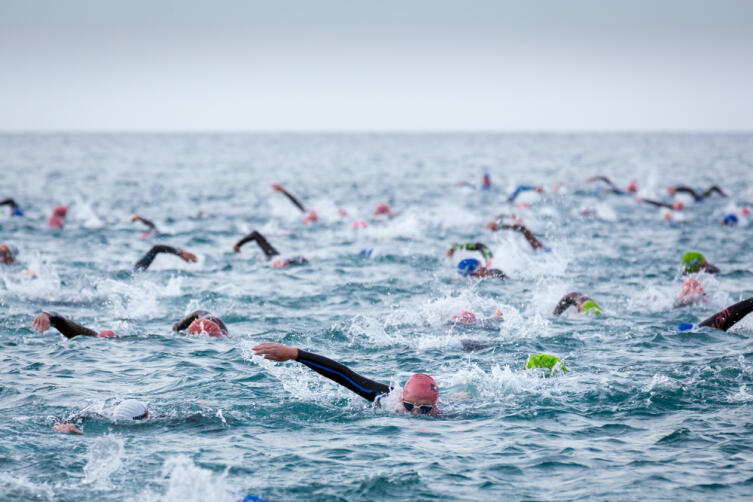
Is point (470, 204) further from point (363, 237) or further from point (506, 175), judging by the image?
point (506, 175)

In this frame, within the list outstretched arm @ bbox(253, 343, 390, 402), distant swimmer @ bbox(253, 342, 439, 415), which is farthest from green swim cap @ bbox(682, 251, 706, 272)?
outstretched arm @ bbox(253, 343, 390, 402)

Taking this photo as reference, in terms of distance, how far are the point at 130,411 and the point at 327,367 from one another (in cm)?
235

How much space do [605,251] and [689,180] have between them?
1294 inches

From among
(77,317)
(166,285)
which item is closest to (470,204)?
(166,285)

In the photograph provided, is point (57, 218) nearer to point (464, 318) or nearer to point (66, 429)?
point (464, 318)

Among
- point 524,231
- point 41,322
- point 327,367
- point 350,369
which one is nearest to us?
point 327,367

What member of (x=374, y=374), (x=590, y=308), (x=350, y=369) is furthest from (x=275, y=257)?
(x=350, y=369)

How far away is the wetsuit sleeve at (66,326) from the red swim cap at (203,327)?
5.10 ft

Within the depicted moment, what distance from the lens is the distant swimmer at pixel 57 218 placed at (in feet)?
81.7

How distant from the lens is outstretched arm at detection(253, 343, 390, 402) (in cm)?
753

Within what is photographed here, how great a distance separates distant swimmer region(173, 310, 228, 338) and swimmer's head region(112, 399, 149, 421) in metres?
3.50

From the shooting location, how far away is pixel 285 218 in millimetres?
29141

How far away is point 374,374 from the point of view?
10.8 m

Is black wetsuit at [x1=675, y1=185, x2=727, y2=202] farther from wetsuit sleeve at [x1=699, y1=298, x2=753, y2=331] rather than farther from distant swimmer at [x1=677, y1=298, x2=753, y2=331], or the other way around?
wetsuit sleeve at [x1=699, y1=298, x2=753, y2=331]
